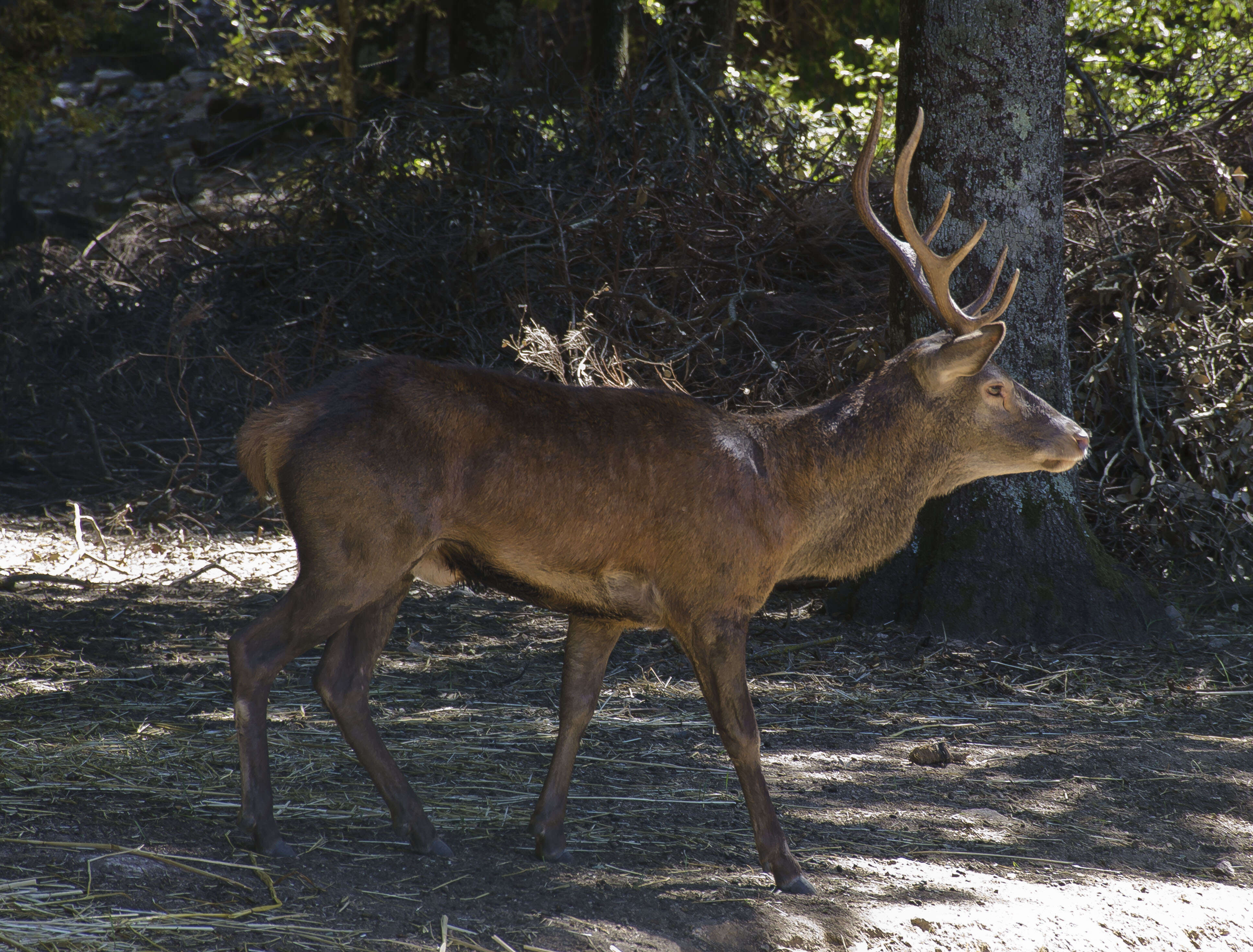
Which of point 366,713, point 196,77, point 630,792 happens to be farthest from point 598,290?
point 196,77

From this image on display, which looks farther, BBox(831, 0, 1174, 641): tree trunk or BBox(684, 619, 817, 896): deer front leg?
BBox(831, 0, 1174, 641): tree trunk

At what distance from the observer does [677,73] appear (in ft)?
30.8

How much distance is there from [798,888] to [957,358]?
5.86 feet

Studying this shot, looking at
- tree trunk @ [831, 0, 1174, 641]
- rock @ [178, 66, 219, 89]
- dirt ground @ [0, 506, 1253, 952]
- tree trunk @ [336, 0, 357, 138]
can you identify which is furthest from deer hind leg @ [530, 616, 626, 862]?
rock @ [178, 66, 219, 89]

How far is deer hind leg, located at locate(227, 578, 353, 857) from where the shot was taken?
358 cm

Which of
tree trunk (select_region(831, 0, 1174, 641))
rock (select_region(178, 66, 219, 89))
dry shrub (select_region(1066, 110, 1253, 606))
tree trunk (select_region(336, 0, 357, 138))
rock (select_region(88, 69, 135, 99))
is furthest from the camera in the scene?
rock (select_region(88, 69, 135, 99))

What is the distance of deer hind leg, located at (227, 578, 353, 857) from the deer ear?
81.7 inches

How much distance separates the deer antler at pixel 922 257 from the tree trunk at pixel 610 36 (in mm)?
7756

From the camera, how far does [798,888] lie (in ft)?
12.1

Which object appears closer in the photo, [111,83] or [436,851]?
[436,851]

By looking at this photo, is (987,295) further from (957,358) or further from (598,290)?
(598,290)

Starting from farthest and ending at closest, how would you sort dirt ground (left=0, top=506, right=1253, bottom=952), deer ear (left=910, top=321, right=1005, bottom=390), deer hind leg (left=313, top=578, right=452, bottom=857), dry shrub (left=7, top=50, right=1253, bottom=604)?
dry shrub (left=7, top=50, right=1253, bottom=604)
deer ear (left=910, top=321, right=1005, bottom=390)
deer hind leg (left=313, top=578, right=452, bottom=857)
dirt ground (left=0, top=506, right=1253, bottom=952)

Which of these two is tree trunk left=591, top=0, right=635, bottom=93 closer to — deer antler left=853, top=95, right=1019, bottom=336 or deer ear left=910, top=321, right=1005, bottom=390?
deer antler left=853, top=95, right=1019, bottom=336

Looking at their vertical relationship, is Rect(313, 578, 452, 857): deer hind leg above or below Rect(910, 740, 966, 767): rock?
above
